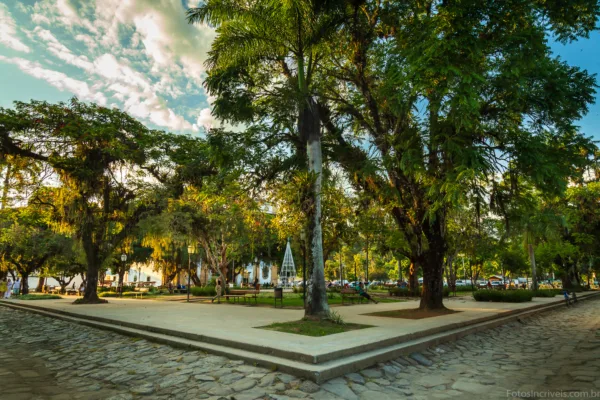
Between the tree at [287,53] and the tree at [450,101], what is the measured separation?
5.07ft

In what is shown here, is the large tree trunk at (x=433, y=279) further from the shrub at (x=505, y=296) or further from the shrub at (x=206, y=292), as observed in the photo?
the shrub at (x=206, y=292)

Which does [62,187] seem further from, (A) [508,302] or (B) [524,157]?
(A) [508,302]

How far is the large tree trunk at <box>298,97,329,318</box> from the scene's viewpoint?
9.87 meters

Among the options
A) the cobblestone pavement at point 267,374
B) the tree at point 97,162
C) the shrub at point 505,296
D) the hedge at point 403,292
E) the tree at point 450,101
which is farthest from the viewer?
the hedge at point 403,292

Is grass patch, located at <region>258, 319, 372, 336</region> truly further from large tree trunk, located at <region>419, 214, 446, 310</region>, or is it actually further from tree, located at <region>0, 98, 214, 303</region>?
tree, located at <region>0, 98, 214, 303</region>

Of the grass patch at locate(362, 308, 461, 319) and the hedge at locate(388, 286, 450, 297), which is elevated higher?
the grass patch at locate(362, 308, 461, 319)

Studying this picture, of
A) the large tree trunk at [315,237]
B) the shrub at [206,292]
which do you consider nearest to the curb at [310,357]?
the large tree trunk at [315,237]

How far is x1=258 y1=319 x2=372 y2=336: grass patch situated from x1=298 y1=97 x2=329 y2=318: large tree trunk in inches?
17.3

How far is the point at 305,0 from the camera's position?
9.77 m

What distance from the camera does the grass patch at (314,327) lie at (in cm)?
827

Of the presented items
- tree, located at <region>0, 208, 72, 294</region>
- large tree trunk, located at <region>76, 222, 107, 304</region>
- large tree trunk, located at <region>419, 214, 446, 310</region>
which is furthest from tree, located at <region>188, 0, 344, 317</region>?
tree, located at <region>0, 208, 72, 294</region>

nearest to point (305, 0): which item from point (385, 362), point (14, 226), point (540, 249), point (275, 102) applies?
point (275, 102)

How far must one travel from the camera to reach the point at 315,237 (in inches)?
395

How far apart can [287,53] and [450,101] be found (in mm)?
5808
